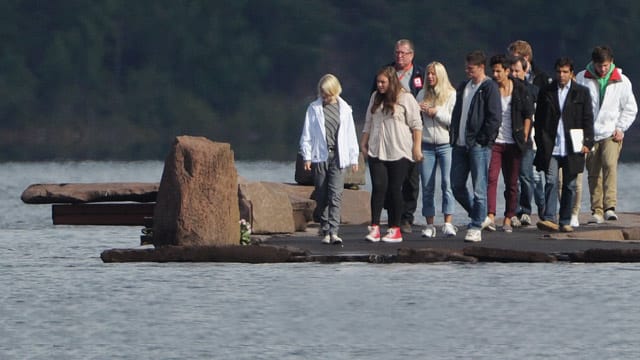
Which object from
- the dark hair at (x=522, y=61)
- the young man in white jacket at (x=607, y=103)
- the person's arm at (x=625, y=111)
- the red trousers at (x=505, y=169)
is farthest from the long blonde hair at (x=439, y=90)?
the person's arm at (x=625, y=111)

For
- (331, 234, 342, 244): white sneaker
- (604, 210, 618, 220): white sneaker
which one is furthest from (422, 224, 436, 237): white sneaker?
(604, 210, 618, 220): white sneaker

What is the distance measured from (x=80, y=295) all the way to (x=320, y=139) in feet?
11.0

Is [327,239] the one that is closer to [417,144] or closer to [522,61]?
[417,144]

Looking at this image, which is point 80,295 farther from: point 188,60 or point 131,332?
point 188,60

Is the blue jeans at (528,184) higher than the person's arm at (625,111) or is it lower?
lower

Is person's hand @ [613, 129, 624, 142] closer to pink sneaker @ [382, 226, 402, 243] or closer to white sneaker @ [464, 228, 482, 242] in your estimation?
white sneaker @ [464, 228, 482, 242]

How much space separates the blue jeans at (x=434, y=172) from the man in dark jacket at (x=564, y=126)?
965mm

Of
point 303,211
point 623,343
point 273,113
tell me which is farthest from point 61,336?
point 273,113

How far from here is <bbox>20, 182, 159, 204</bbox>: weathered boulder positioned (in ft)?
91.0

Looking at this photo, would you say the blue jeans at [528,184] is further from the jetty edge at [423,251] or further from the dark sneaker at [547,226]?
the jetty edge at [423,251]

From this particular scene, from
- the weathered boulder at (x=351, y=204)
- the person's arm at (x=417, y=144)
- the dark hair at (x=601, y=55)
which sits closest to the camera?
the person's arm at (x=417, y=144)

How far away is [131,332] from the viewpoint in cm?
1438

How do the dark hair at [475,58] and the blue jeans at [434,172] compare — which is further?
the blue jeans at [434,172]

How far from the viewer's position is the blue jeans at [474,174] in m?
19.4
